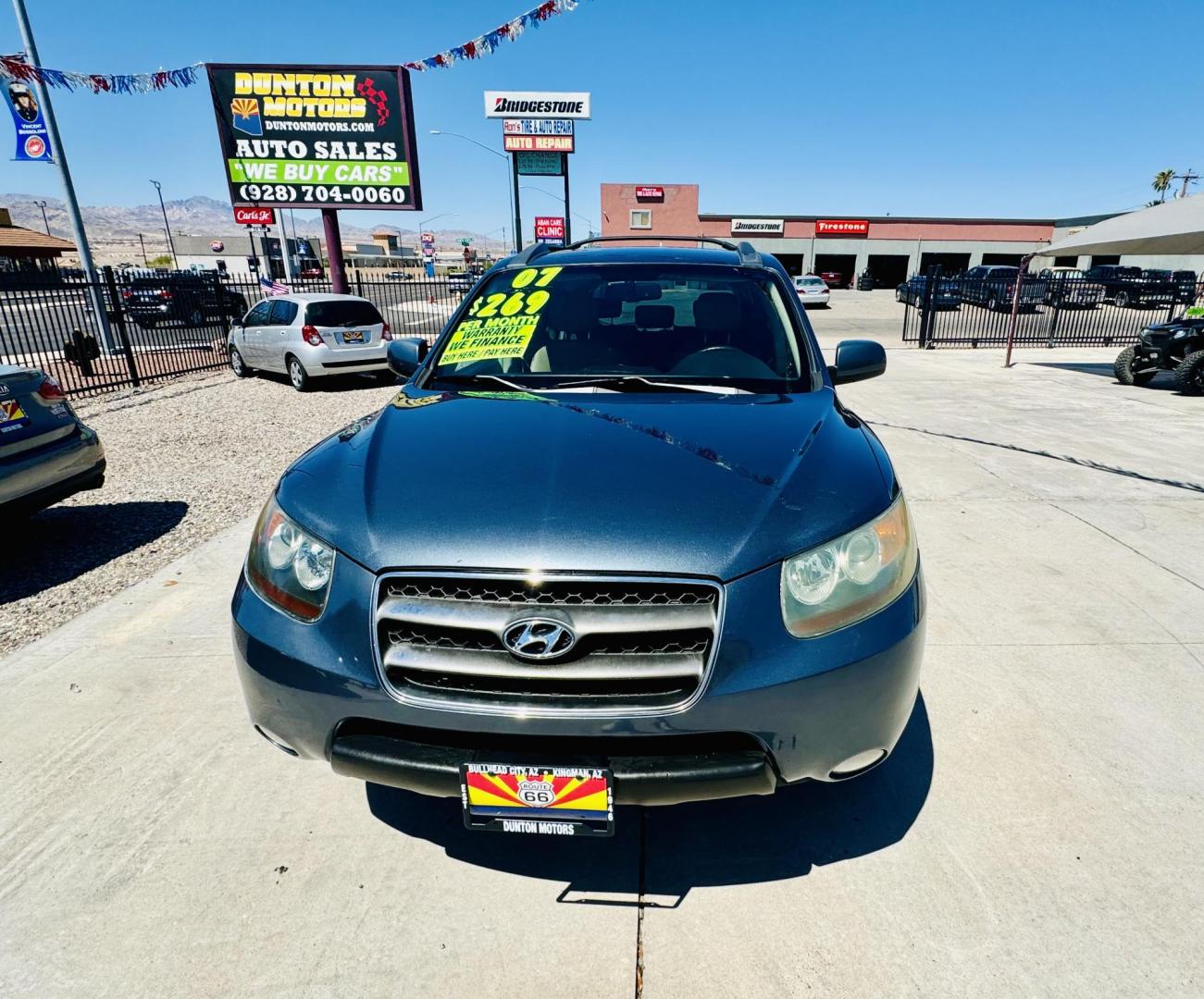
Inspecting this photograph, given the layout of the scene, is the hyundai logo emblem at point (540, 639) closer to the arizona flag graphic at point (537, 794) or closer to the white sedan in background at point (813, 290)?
the arizona flag graphic at point (537, 794)

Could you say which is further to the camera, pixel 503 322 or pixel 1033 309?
pixel 1033 309

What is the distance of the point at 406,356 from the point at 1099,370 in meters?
14.5

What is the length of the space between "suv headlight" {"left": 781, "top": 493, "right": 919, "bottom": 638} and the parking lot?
0.88 metres

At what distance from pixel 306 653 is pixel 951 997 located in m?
1.80

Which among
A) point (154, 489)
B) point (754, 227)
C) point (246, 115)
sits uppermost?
point (246, 115)

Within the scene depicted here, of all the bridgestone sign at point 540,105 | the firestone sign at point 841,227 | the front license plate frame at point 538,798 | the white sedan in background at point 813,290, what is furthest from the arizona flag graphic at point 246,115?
the firestone sign at point 841,227

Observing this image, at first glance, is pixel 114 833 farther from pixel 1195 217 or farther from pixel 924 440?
pixel 1195 217

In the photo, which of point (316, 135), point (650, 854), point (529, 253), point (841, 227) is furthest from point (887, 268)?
point (650, 854)

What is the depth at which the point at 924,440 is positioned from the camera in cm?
705

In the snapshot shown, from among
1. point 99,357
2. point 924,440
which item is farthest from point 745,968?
point 99,357

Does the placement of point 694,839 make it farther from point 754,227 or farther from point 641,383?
point 754,227

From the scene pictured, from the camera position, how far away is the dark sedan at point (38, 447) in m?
3.96

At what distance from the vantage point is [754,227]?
53.0 metres

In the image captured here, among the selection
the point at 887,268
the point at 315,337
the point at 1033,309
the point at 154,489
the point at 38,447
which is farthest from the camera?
the point at 887,268
